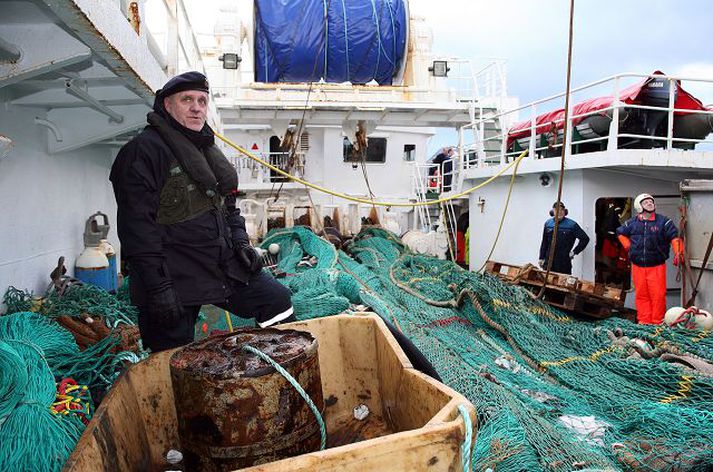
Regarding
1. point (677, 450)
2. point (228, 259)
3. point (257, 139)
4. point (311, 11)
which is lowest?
point (677, 450)

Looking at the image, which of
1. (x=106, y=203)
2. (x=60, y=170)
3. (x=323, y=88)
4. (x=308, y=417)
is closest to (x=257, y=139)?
(x=323, y=88)

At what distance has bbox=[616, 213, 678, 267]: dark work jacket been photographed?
6840mm

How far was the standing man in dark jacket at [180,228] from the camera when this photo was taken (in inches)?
97.6

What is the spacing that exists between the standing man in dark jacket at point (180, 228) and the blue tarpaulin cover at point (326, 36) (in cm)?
795

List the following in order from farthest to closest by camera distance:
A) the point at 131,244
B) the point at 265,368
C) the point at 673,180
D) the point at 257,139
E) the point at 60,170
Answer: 1. the point at 257,139
2. the point at 673,180
3. the point at 60,170
4. the point at 131,244
5. the point at 265,368

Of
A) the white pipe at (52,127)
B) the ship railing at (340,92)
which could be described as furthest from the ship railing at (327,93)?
the white pipe at (52,127)

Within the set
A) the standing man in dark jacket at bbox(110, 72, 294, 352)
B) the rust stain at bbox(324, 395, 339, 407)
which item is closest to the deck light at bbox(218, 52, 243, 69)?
the standing man in dark jacket at bbox(110, 72, 294, 352)

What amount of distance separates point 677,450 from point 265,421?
249 cm

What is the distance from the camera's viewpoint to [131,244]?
2436mm

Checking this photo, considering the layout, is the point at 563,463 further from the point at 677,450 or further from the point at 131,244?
the point at 131,244

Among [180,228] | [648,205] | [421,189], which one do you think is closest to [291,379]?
[180,228]

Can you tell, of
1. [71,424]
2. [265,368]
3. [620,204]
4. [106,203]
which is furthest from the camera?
[620,204]

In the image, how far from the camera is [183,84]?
2645mm

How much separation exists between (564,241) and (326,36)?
238 inches
